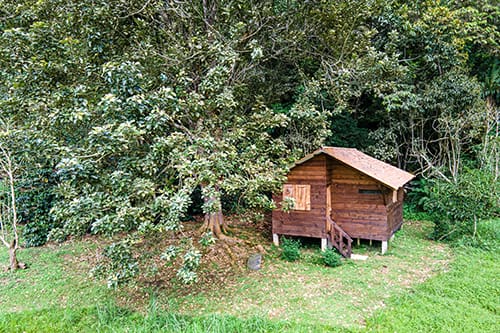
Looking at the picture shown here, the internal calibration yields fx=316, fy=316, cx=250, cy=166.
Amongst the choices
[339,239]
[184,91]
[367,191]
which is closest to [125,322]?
[184,91]

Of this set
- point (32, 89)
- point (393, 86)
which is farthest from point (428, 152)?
point (32, 89)

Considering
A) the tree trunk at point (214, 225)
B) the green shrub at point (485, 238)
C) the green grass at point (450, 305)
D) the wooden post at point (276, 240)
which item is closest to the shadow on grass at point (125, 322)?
the green grass at point (450, 305)

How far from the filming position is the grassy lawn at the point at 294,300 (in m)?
5.52

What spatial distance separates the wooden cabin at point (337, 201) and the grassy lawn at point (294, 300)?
0.78 meters

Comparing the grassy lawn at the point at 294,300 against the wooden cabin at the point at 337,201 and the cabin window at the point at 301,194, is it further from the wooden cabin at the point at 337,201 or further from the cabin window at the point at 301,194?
the cabin window at the point at 301,194

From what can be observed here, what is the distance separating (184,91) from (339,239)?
5887mm

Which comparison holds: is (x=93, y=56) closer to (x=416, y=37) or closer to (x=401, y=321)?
(x=401, y=321)

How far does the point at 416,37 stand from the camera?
11.9m

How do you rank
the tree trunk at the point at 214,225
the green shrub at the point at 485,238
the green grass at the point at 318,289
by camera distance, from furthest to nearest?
the tree trunk at the point at 214,225 < the green shrub at the point at 485,238 < the green grass at the point at 318,289

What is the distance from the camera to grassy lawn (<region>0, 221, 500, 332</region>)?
5.52 metres

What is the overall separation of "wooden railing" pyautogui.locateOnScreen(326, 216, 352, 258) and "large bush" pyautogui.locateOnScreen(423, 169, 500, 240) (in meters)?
3.17

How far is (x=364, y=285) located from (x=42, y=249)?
9689mm

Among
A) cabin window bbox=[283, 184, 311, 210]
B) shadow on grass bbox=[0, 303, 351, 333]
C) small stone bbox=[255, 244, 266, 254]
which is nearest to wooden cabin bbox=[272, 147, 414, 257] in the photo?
cabin window bbox=[283, 184, 311, 210]

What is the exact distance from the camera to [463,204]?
930cm
